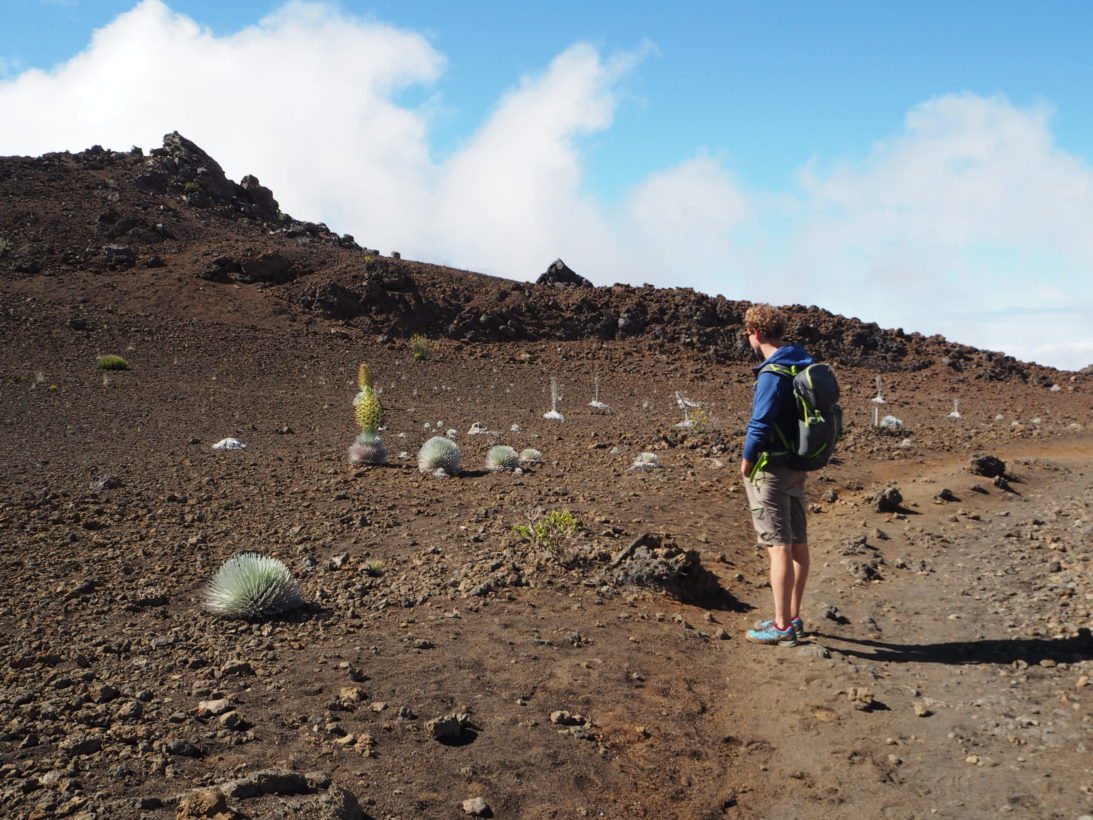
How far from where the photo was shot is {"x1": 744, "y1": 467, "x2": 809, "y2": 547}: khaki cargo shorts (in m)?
3.99

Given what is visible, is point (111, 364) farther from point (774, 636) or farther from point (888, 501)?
point (774, 636)

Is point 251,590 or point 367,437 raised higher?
point 367,437

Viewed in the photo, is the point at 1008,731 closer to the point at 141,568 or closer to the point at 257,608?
the point at 257,608

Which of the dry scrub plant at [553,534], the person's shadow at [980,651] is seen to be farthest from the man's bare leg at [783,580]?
the dry scrub plant at [553,534]

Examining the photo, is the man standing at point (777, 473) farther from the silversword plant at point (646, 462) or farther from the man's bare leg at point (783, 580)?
the silversword plant at point (646, 462)

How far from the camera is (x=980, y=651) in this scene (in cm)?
405

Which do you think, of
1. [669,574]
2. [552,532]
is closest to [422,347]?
[552,532]

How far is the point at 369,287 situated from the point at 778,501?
19.2m

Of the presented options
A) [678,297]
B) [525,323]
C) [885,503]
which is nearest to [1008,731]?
[885,503]

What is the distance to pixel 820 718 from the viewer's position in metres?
3.42

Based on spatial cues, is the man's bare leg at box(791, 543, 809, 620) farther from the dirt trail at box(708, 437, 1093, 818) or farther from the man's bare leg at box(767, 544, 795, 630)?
the dirt trail at box(708, 437, 1093, 818)

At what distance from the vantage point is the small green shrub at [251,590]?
14.0 ft

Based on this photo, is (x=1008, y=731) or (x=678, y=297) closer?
(x=1008, y=731)

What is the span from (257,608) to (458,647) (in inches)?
45.1
